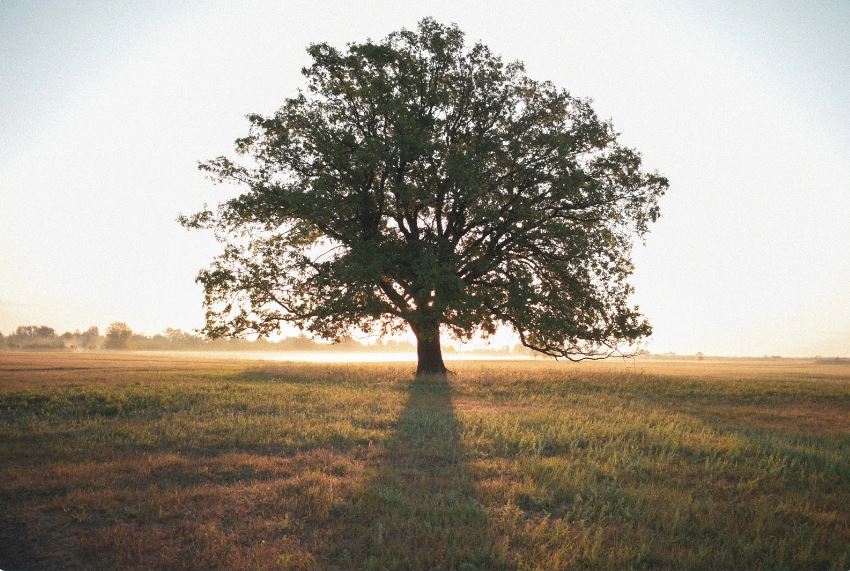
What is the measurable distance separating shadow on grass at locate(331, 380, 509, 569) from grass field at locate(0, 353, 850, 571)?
0.03m

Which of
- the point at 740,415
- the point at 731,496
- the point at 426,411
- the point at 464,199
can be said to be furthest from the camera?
the point at 464,199

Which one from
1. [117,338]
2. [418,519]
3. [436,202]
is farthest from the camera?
[117,338]

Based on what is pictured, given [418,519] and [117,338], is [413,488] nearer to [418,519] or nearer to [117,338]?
[418,519]

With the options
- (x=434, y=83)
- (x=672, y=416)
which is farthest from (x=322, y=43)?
(x=672, y=416)

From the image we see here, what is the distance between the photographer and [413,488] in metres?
7.64

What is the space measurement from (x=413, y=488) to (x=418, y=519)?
1250 millimetres

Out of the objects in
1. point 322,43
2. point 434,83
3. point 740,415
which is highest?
point 322,43

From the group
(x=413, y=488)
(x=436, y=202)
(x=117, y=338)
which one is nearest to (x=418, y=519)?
(x=413, y=488)

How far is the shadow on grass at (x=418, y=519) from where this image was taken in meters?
5.38

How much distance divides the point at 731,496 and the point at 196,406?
47.8 ft

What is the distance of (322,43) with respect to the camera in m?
26.1

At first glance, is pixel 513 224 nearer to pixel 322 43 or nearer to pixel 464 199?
pixel 464 199

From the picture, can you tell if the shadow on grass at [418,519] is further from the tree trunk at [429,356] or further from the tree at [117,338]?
the tree at [117,338]

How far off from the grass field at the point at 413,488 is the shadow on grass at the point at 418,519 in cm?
3
